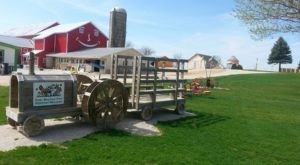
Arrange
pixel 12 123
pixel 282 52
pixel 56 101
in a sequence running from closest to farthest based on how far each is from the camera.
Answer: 1. pixel 12 123
2. pixel 56 101
3. pixel 282 52

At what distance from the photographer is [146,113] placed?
388 inches

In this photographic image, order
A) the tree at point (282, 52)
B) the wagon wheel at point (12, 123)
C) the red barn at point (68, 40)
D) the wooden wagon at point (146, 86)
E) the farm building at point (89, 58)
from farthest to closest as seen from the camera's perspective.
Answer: the tree at point (282, 52), the red barn at point (68, 40), the farm building at point (89, 58), the wooden wagon at point (146, 86), the wagon wheel at point (12, 123)

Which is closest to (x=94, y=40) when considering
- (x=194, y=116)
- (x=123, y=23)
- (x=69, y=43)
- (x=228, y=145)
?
(x=69, y=43)

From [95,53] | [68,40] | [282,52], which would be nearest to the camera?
[95,53]

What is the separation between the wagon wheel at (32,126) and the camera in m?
6.97

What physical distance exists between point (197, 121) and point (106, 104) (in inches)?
122

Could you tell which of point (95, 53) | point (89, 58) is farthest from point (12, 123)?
point (95, 53)

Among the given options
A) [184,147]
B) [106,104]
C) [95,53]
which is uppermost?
[95,53]

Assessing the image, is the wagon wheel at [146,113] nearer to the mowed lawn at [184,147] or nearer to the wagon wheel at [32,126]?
the mowed lawn at [184,147]

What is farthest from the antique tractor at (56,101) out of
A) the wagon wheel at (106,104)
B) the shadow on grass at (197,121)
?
the shadow on grass at (197,121)

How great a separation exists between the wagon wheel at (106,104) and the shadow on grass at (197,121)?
145cm

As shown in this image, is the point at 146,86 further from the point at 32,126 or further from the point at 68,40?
the point at 68,40

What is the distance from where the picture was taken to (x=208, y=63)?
74312 mm

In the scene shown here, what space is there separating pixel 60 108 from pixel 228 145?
3.92 metres
